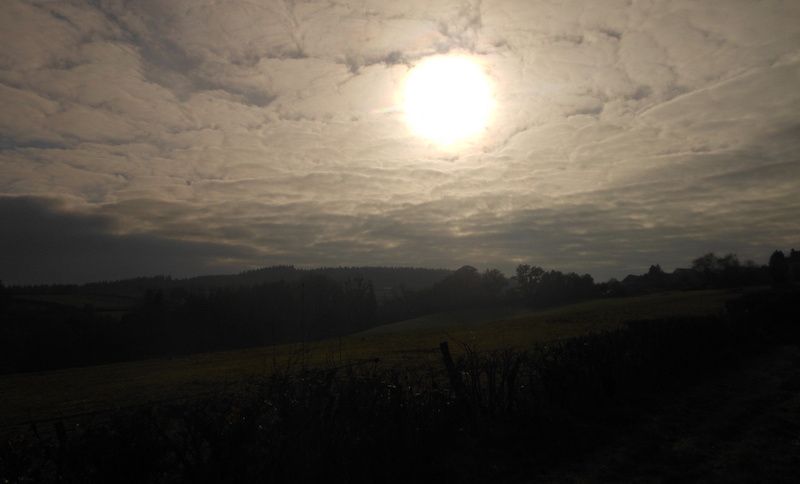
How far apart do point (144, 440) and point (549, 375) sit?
7.36 metres

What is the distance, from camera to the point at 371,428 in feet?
22.3

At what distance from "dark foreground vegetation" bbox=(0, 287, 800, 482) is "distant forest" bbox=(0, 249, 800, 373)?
35764 millimetres

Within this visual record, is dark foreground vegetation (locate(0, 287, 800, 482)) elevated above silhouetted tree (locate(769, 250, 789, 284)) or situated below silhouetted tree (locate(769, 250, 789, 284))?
below

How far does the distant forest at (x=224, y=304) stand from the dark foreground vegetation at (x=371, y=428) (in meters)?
35.8

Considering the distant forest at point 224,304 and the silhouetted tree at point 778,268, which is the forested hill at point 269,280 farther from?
the silhouetted tree at point 778,268

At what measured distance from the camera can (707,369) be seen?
1488 centimetres

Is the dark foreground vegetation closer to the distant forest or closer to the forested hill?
the distant forest

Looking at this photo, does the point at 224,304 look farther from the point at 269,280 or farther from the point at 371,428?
the point at 371,428

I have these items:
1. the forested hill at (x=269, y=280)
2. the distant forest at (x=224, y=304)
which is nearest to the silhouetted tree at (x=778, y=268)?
the distant forest at (x=224, y=304)

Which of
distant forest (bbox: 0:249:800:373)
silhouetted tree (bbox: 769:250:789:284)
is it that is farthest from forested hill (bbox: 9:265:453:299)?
silhouetted tree (bbox: 769:250:789:284)

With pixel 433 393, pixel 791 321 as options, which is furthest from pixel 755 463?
pixel 791 321

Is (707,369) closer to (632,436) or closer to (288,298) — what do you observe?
(632,436)

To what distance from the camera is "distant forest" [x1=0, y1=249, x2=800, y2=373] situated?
62094 millimetres

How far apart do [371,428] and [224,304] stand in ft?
257
